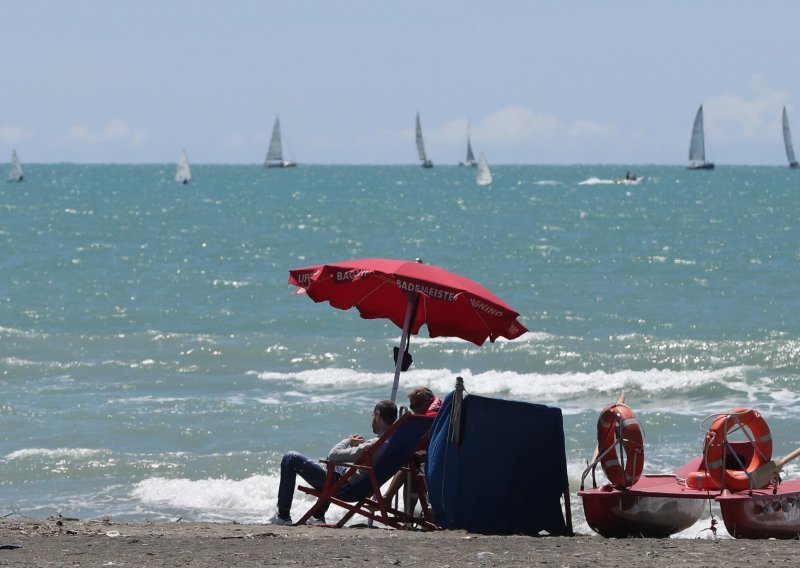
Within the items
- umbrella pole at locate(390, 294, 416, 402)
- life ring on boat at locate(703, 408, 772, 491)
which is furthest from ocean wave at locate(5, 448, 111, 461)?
life ring on boat at locate(703, 408, 772, 491)

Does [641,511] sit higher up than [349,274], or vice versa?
[349,274]

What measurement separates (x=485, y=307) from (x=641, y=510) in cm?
185

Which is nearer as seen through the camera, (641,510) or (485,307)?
(641,510)

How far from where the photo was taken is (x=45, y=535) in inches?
339

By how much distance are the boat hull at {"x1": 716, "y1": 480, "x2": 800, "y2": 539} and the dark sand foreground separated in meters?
0.37

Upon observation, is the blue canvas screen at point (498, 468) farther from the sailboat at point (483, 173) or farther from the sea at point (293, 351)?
the sailboat at point (483, 173)

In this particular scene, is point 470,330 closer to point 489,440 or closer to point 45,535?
point 489,440

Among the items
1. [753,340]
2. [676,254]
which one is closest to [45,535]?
[753,340]

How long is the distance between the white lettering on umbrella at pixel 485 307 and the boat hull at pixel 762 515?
2.10 m

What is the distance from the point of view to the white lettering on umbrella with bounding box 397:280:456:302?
390 inches

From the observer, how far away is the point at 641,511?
912 cm

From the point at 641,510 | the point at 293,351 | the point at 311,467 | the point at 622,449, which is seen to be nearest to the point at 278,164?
the point at 293,351

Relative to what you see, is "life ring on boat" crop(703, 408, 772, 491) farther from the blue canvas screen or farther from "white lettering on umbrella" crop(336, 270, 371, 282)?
"white lettering on umbrella" crop(336, 270, 371, 282)
